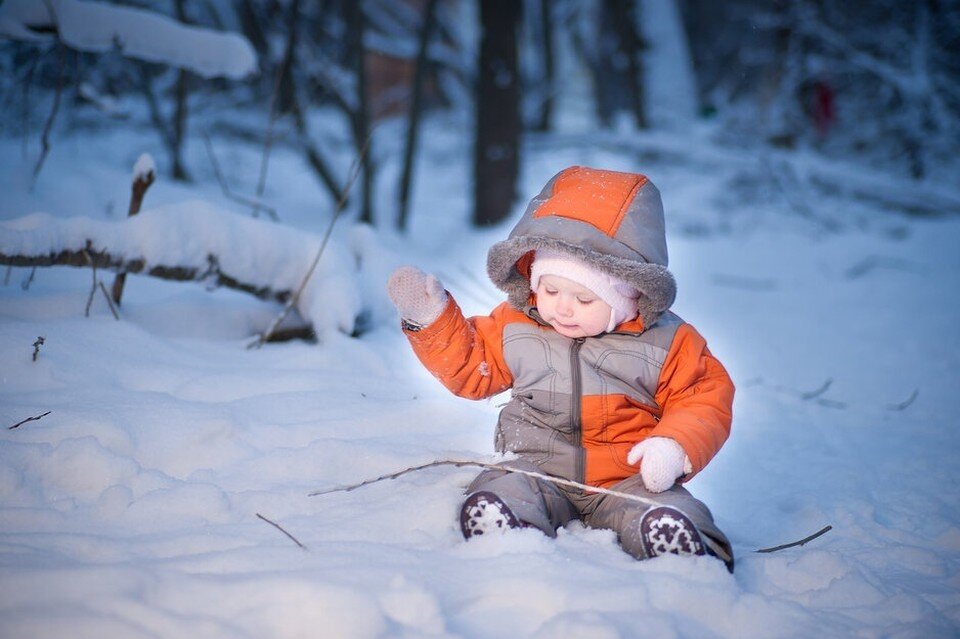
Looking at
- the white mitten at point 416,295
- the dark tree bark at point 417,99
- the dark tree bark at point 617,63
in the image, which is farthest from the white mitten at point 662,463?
the dark tree bark at point 617,63

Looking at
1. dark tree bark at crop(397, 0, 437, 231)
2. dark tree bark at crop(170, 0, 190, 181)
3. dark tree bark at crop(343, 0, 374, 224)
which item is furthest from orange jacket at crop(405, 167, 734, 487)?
dark tree bark at crop(397, 0, 437, 231)

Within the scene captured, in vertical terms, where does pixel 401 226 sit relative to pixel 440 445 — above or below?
above

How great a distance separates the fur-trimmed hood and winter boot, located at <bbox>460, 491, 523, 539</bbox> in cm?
62

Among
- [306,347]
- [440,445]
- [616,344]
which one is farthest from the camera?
[306,347]

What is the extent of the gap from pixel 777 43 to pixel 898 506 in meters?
10.0

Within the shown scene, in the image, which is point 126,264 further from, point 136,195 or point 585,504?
point 585,504

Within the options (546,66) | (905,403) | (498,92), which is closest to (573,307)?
(905,403)

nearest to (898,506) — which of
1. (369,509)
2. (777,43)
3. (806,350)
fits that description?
(369,509)

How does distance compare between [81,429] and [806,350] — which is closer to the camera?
[81,429]

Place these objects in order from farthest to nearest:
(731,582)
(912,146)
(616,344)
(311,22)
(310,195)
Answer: (310,195)
(912,146)
(311,22)
(616,344)
(731,582)

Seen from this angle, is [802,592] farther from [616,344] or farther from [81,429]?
[81,429]

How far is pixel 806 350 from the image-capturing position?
4156 millimetres

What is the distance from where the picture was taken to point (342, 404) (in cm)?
215

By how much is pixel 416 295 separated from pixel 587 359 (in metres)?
0.50
